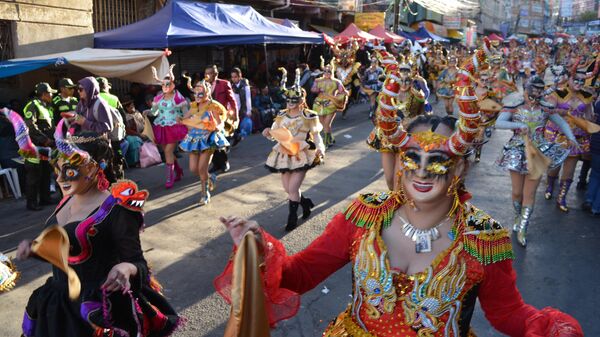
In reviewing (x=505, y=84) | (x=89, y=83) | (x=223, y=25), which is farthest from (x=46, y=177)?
(x=505, y=84)

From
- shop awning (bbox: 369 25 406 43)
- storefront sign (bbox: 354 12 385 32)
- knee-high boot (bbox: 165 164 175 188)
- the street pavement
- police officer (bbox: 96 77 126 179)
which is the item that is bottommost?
the street pavement

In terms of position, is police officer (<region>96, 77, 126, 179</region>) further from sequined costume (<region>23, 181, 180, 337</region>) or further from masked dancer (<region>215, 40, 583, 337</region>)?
masked dancer (<region>215, 40, 583, 337</region>)

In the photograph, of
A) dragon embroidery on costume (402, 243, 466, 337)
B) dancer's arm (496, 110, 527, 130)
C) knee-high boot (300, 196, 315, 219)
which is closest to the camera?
dragon embroidery on costume (402, 243, 466, 337)

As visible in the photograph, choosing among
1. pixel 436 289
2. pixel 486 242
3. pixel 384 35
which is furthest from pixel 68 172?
pixel 384 35

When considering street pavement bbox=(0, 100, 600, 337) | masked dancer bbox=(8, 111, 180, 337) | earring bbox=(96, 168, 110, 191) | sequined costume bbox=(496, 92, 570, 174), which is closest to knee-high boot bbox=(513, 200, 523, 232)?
street pavement bbox=(0, 100, 600, 337)

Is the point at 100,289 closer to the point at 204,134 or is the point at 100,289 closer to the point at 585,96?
→ the point at 204,134

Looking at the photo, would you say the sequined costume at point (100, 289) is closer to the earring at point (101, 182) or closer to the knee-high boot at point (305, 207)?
the earring at point (101, 182)

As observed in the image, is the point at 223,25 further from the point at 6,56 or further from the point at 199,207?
the point at 199,207

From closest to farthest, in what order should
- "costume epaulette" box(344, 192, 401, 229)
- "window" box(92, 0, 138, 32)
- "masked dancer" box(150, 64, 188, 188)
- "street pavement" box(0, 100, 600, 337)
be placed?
1. "costume epaulette" box(344, 192, 401, 229)
2. "street pavement" box(0, 100, 600, 337)
3. "masked dancer" box(150, 64, 188, 188)
4. "window" box(92, 0, 138, 32)

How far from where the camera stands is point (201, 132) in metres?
8.20

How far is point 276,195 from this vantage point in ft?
28.8

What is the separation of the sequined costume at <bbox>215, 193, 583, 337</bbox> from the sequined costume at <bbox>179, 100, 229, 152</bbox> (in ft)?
19.5

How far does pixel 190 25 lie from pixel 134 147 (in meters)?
3.45

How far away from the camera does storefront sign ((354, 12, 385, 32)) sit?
26531 millimetres
